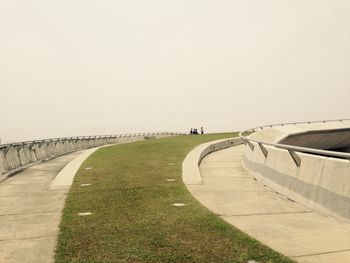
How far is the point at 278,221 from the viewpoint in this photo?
786 centimetres

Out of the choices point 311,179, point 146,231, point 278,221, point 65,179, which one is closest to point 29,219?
point 146,231

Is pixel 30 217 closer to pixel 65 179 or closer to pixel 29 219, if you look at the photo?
pixel 29 219

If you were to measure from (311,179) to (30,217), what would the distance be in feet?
19.9

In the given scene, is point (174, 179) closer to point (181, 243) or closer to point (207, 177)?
point (207, 177)

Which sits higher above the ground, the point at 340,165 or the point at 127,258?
the point at 340,165

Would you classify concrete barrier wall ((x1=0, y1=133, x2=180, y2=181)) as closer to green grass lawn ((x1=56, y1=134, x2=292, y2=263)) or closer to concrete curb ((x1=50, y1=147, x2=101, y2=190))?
concrete curb ((x1=50, y1=147, x2=101, y2=190))

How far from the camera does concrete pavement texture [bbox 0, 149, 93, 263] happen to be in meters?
6.09

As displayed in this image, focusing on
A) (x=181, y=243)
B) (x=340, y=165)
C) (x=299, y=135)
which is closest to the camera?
(x=181, y=243)

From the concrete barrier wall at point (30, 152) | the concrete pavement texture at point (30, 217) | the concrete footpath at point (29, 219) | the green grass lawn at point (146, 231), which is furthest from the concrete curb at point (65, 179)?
the concrete barrier wall at point (30, 152)

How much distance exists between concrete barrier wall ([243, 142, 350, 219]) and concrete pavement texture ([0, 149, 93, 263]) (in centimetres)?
520

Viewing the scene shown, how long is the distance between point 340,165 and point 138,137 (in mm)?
55987

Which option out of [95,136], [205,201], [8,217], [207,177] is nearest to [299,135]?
[95,136]

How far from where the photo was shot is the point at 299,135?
39750 millimetres

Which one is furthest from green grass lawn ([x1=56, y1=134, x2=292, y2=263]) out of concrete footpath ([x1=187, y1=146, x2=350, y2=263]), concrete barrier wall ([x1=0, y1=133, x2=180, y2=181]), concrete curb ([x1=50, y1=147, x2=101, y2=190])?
concrete barrier wall ([x1=0, y1=133, x2=180, y2=181])
